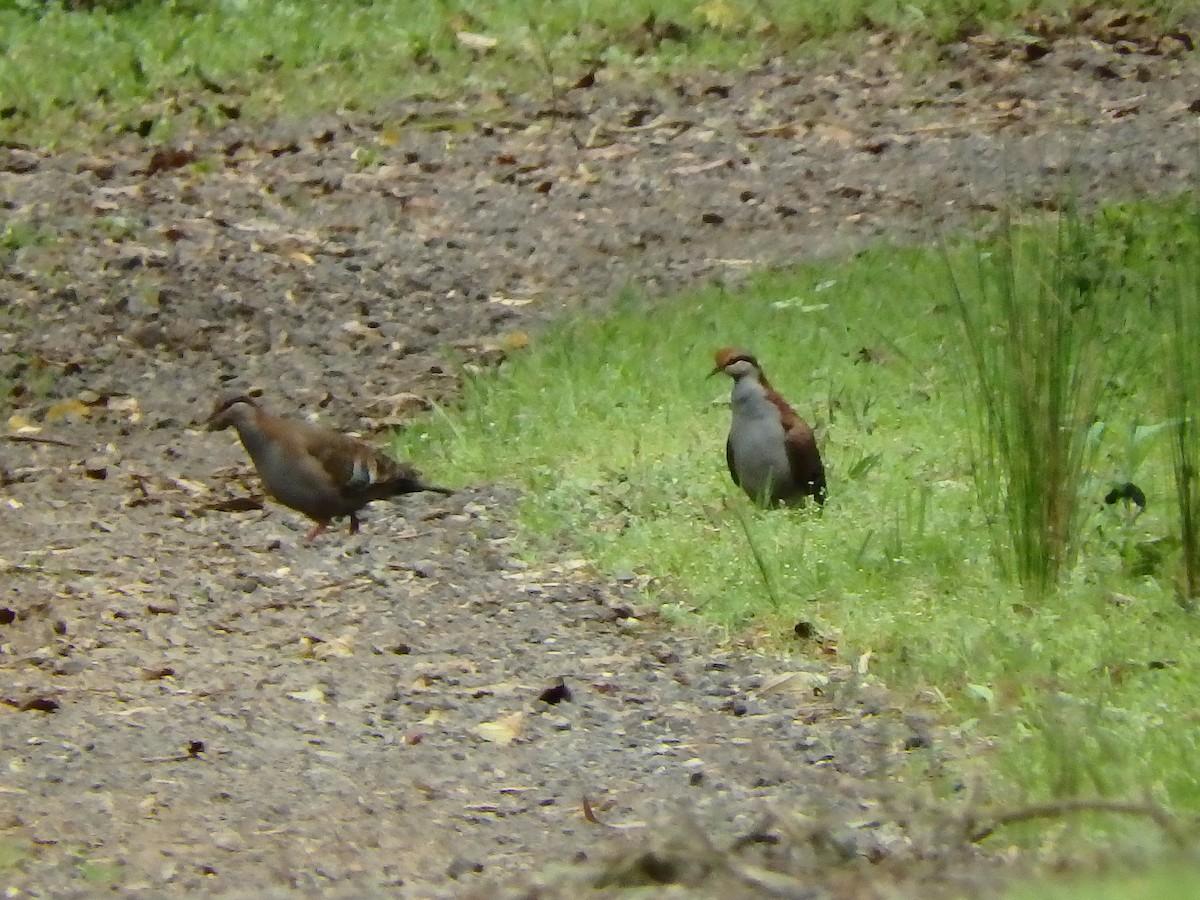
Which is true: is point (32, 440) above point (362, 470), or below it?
below

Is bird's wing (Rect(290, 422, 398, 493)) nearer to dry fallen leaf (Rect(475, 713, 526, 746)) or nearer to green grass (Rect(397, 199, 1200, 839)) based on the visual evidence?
green grass (Rect(397, 199, 1200, 839))

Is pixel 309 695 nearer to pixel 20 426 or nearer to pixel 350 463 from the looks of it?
pixel 350 463

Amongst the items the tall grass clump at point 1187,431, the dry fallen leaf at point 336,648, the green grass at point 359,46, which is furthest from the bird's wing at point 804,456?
the green grass at point 359,46

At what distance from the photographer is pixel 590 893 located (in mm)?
3971

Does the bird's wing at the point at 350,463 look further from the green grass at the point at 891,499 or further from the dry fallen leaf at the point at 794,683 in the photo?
the dry fallen leaf at the point at 794,683

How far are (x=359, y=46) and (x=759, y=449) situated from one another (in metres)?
8.74

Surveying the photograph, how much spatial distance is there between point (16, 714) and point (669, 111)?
908 cm

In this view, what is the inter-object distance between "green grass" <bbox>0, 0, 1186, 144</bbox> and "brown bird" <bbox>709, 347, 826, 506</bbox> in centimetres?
702

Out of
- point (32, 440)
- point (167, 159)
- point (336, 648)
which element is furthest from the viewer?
point (167, 159)

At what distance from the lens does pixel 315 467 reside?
805cm

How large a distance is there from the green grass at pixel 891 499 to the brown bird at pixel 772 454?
111 mm

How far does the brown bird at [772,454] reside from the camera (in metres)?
7.66

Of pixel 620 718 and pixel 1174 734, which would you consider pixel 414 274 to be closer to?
pixel 620 718

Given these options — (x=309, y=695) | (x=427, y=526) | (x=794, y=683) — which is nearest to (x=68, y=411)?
(x=427, y=526)
